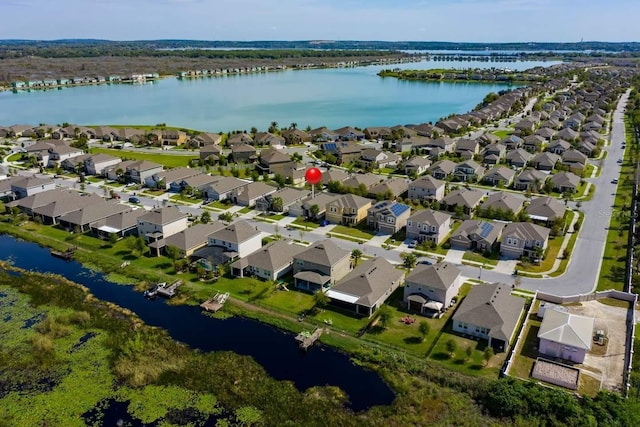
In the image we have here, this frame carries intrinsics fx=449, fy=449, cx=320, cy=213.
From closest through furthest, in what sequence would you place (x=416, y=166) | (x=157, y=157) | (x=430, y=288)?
(x=430, y=288) → (x=416, y=166) → (x=157, y=157)

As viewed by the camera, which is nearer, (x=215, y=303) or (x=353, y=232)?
(x=215, y=303)

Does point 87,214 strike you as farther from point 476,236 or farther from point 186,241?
point 476,236

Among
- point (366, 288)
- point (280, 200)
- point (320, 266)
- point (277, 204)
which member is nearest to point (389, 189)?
point (280, 200)

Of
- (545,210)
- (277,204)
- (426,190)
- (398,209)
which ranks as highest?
(426,190)

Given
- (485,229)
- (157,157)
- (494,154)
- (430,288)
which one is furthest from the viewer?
(157,157)

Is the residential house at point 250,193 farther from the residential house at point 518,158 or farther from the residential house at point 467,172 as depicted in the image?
the residential house at point 518,158

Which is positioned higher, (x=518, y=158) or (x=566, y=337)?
(x=518, y=158)

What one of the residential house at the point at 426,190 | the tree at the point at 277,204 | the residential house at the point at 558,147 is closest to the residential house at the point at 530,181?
the residential house at the point at 426,190
